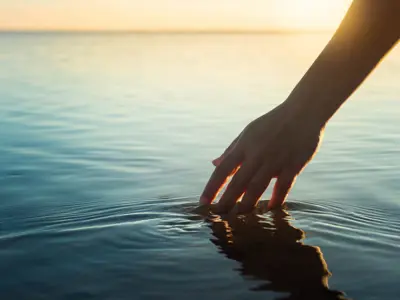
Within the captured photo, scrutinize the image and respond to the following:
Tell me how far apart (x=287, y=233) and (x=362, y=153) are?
311 cm

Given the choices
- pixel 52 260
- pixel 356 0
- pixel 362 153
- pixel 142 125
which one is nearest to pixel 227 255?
pixel 52 260

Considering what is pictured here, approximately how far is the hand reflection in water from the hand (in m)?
0.33

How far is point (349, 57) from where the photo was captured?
231cm

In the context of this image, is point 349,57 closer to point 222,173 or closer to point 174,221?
point 222,173

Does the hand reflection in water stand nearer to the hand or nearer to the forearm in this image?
the hand

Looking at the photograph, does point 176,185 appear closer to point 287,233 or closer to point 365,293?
point 287,233

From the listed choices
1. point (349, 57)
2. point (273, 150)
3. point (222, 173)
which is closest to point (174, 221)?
point (222, 173)

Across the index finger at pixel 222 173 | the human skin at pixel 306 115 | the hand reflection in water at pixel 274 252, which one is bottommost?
the hand reflection in water at pixel 274 252

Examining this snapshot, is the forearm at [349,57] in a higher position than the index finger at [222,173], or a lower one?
higher

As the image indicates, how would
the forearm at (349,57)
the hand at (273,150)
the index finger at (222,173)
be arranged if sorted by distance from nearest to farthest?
the forearm at (349,57) < the hand at (273,150) < the index finger at (222,173)

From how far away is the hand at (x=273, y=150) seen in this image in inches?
94.5

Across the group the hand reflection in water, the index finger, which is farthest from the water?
the index finger

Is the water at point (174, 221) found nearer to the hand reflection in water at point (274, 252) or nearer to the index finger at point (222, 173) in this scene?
the hand reflection in water at point (274, 252)

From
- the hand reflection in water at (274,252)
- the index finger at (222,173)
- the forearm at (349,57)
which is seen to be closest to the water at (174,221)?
the hand reflection in water at (274,252)
